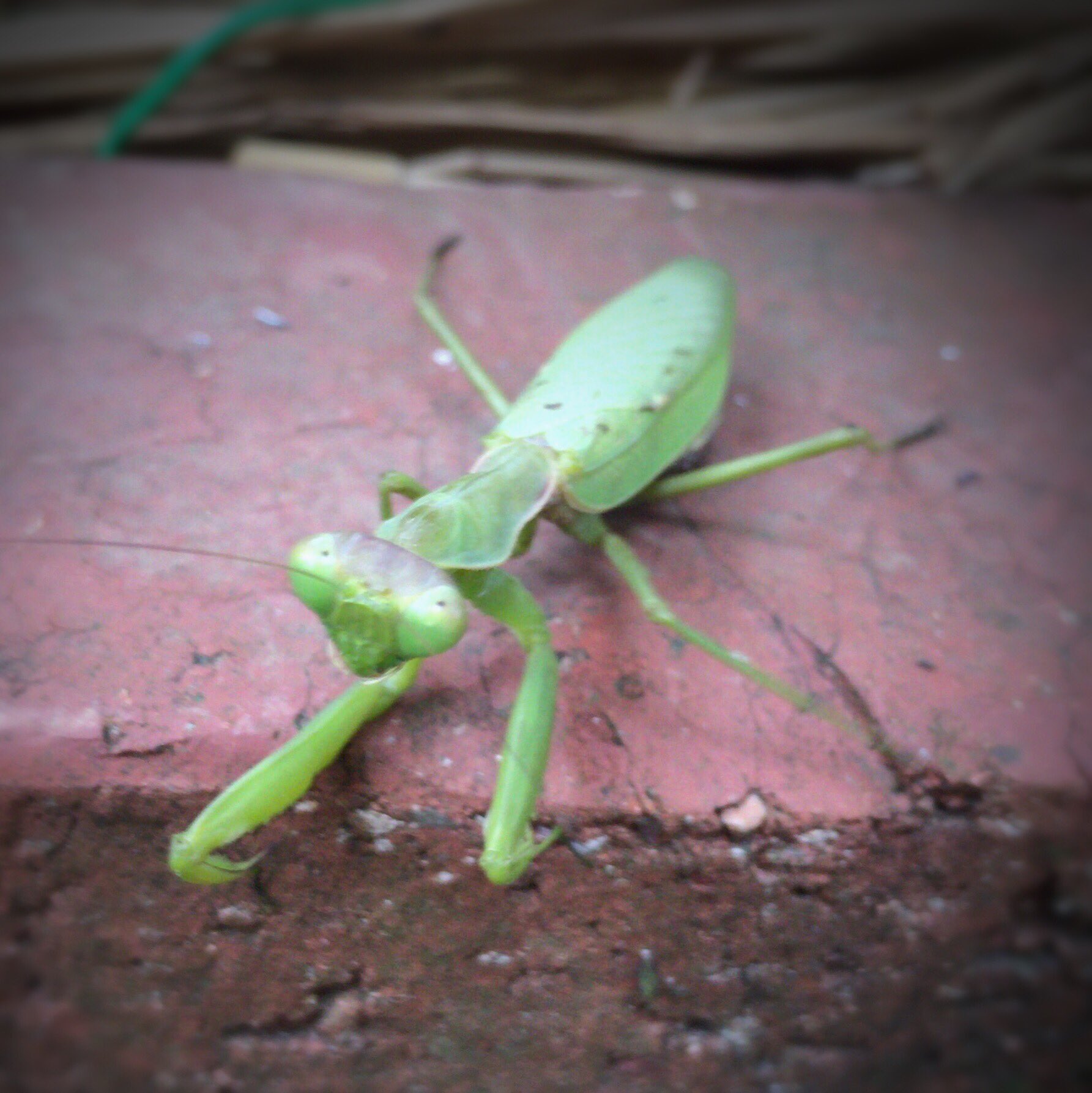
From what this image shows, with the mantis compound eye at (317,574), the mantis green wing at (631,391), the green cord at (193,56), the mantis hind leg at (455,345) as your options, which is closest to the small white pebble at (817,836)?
the mantis green wing at (631,391)

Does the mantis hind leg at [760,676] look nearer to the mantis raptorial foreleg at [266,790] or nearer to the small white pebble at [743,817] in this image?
the small white pebble at [743,817]

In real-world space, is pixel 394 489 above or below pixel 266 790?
above

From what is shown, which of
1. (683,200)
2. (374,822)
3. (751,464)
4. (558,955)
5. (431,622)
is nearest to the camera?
(431,622)

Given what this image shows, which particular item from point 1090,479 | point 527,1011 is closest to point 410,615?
point 527,1011

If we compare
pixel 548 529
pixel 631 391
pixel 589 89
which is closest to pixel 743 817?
pixel 548 529

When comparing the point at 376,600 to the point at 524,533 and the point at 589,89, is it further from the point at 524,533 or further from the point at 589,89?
the point at 589,89

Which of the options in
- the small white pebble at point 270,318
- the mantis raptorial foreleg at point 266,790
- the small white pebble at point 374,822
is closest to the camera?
the mantis raptorial foreleg at point 266,790

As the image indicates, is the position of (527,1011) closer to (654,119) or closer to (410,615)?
(410,615)
